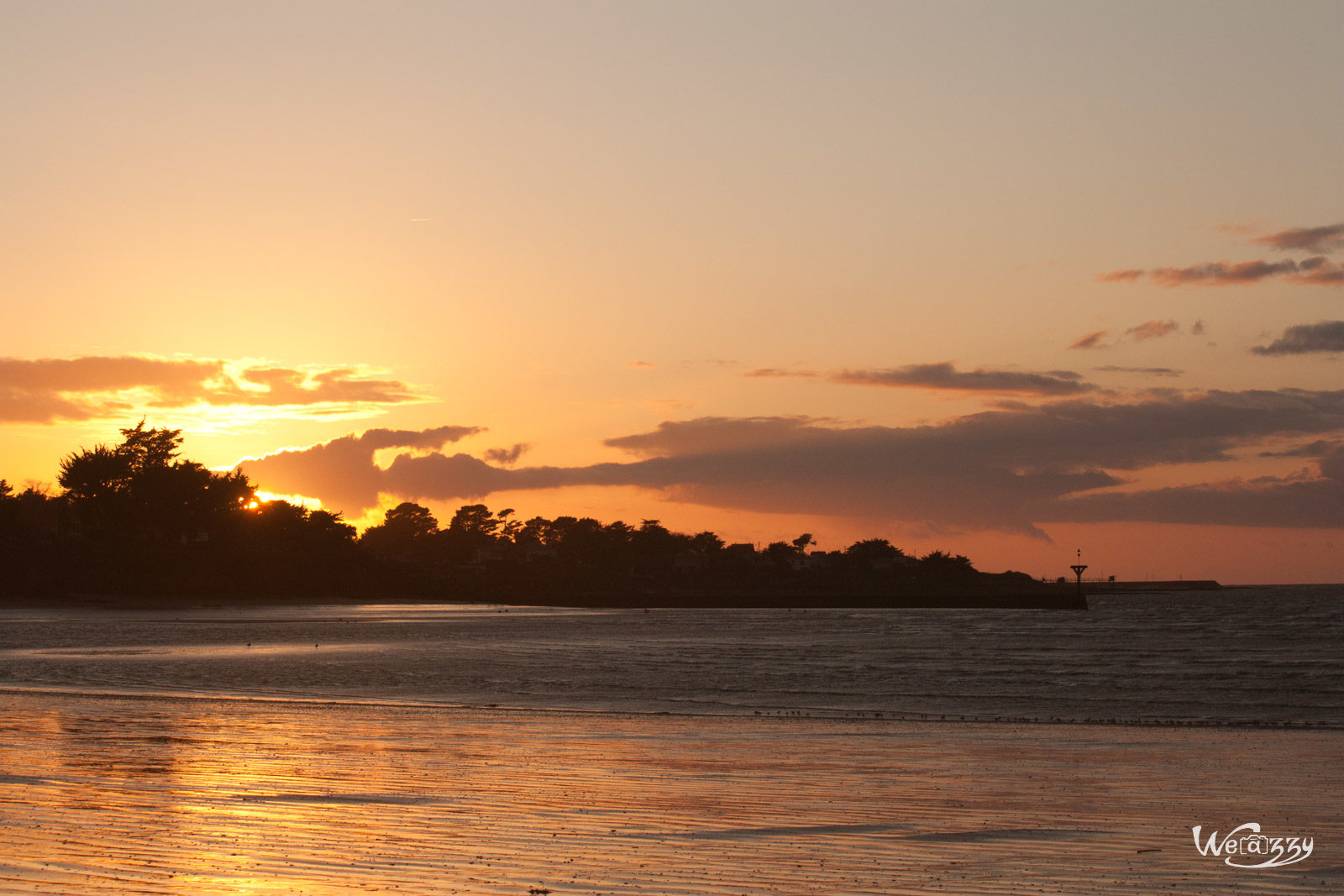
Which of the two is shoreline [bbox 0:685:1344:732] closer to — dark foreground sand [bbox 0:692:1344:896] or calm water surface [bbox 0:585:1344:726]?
calm water surface [bbox 0:585:1344:726]

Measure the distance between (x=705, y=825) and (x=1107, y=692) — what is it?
2703cm

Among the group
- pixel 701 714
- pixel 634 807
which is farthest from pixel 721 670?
pixel 634 807

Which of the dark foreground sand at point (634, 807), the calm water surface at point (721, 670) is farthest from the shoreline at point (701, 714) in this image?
the dark foreground sand at point (634, 807)

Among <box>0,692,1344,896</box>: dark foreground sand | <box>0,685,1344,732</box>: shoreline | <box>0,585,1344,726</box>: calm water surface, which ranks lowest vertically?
<box>0,585,1344,726</box>: calm water surface

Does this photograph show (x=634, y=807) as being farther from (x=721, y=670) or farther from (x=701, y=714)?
(x=721, y=670)

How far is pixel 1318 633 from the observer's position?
79.9m

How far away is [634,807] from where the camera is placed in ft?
44.6

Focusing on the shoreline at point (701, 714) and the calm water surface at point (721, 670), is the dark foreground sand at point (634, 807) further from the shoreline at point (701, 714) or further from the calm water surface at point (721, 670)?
the calm water surface at point (721, 670)

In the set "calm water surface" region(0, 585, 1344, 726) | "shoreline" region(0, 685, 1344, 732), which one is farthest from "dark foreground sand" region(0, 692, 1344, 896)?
"calm water surface" region(0, 585, 1344, 726)

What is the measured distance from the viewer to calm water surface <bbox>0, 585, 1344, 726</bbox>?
30797mm

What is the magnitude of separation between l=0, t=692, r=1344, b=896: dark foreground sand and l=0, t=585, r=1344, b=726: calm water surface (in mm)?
7501

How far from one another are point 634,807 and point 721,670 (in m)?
30.2

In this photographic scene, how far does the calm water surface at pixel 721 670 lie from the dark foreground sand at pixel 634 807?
295 inches

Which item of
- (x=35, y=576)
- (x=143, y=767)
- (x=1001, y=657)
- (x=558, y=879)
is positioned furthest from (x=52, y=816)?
(x=35, y=576)
